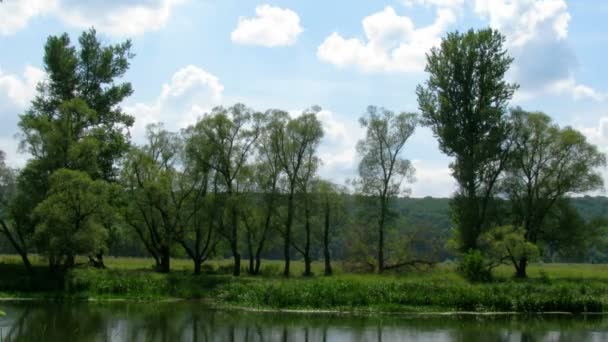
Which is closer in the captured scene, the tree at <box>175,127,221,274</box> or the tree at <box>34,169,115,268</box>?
the tree at <box>34,169,115,268</box>

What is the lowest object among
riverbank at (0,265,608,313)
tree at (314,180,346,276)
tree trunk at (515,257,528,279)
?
riverbank at (0,265,608,313)

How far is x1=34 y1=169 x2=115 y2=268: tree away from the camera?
41031 millimetres

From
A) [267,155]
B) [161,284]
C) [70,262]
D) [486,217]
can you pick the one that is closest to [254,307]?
[161,284]

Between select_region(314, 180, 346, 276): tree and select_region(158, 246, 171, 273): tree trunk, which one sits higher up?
select_region(314, 180, 346, 276): tree

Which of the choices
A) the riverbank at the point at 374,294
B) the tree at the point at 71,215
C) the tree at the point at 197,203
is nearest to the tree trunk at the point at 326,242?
the tree at the point at 197,203

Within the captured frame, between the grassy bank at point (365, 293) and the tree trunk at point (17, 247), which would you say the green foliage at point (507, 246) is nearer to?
the grassy bank at point (365, 293)

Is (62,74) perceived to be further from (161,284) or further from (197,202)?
(161,284)

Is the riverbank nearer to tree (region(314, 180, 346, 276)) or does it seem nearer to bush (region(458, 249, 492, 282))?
Result: bush (region(458, 249, 492, 282))

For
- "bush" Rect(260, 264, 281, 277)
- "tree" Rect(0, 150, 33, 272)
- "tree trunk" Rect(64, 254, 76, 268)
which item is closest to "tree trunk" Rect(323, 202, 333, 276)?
"bush" Rect(260, 264, 281, 277)

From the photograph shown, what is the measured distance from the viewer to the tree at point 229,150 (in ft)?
172

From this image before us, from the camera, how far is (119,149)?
5341 cm

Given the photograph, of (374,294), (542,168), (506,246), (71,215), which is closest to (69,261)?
(71,215)

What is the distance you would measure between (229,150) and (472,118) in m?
20.1

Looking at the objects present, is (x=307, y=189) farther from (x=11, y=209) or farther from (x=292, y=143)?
(x=11, y=209)
